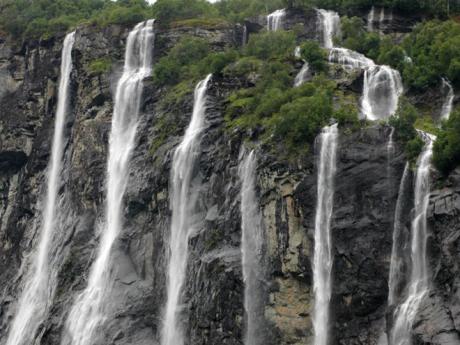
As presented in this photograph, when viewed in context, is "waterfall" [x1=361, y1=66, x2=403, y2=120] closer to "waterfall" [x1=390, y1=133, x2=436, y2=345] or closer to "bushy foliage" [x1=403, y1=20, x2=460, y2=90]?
"bushy foliage" [x1=403, y1=20, x2=460, y2=90]

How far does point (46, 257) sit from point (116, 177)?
10.3 m

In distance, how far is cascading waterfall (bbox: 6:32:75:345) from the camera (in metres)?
67.1

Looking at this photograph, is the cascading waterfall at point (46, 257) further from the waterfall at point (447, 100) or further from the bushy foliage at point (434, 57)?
the waterfall at point (447, 100)

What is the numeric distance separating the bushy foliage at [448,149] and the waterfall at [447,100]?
11.4 m

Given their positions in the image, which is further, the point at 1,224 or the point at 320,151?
→ the point at 1,224

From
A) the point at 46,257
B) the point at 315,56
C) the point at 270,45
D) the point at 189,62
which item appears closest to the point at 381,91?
the point at 315,56

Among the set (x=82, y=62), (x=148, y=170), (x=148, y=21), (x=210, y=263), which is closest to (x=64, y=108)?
(x=82, y=62)

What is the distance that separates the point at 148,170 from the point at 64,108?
65.0 feet

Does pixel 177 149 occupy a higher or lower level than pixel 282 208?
higher

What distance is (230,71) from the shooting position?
68562 mm

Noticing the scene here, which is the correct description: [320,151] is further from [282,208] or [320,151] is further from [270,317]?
[270,317]

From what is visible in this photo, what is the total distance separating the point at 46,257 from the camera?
72000mm

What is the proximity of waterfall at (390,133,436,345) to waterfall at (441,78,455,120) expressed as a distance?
1077cm

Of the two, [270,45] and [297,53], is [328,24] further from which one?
[270,45]
